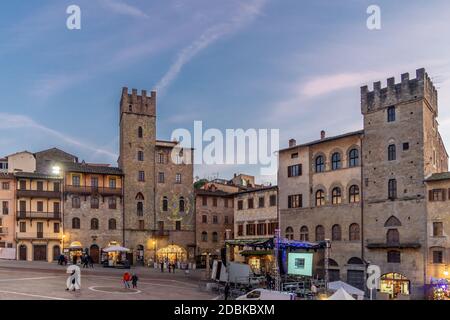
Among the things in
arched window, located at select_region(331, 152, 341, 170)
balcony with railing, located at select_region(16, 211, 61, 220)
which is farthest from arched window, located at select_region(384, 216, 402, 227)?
balcony with railing, located at select_region(16, 211, 61, 220)

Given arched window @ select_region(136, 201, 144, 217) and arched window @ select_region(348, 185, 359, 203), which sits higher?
arched window @ select_region(348, 185, 359, 203)

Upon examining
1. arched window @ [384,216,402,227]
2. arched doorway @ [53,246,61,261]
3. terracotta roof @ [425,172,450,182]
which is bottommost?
arched doorway @ [53,246,61,261]

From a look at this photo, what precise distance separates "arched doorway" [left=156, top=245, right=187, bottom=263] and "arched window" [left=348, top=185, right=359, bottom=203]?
1131 inches

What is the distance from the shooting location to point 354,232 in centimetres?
4656

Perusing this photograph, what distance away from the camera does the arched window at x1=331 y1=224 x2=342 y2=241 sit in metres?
47.7

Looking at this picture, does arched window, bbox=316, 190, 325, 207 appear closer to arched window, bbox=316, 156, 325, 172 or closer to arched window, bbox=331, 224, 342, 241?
arched window, bbox=316, 156, 325, 172

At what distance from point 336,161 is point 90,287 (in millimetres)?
25848

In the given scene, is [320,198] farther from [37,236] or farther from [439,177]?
[37,236]

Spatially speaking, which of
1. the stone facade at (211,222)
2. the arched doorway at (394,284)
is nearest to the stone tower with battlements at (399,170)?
the arched doorway at (394,284)

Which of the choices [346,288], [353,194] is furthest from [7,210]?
[346,288]
